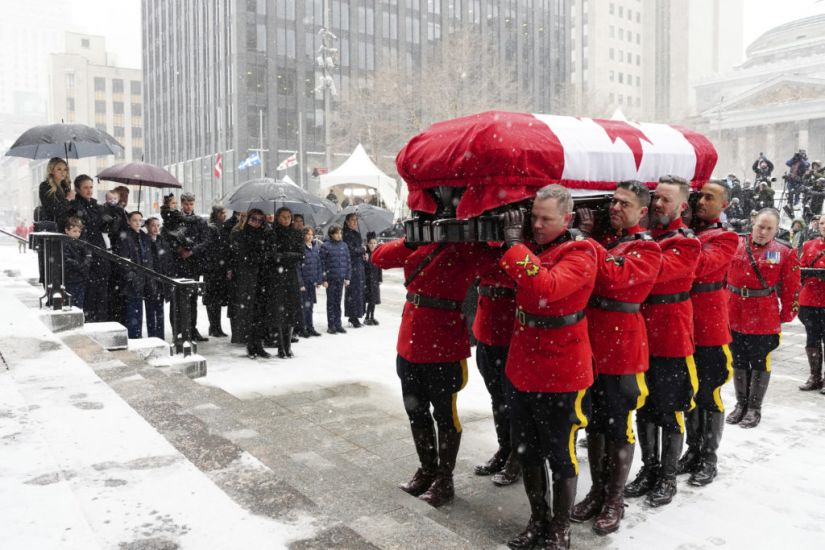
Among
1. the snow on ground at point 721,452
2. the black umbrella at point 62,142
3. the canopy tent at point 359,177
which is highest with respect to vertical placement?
the canopy tent at point 359,177

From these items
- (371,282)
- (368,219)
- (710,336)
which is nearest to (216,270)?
(371,282)

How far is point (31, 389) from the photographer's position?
539 centimetres

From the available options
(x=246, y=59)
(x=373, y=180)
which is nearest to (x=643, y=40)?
(x=246, y=59)

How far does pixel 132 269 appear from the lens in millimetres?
8102

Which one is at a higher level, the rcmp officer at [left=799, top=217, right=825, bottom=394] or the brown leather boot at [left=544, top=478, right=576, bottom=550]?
the rcmp officer at [left=799, top=217, right=825, bottom=394]

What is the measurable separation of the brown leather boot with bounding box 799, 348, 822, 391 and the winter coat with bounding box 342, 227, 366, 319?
7.03m

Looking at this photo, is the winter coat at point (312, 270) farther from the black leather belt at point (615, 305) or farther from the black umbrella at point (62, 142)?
the black leather belt at point (615, 305)

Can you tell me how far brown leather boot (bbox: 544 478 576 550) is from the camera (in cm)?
370

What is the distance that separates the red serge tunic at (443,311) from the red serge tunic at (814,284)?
498cm

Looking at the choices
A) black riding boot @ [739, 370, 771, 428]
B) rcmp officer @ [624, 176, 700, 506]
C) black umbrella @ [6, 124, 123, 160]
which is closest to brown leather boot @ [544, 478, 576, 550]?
rcmp officer @ [624, 176, 700, 506]

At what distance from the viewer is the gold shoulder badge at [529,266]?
338 cm

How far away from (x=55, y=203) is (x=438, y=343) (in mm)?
7029

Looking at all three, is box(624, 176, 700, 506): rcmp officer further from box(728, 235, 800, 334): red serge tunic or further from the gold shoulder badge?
box(728, 235, 800, 334): red serge tunic

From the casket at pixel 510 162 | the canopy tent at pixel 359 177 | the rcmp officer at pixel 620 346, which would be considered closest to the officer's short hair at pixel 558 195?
the casket at pixel 510 162
